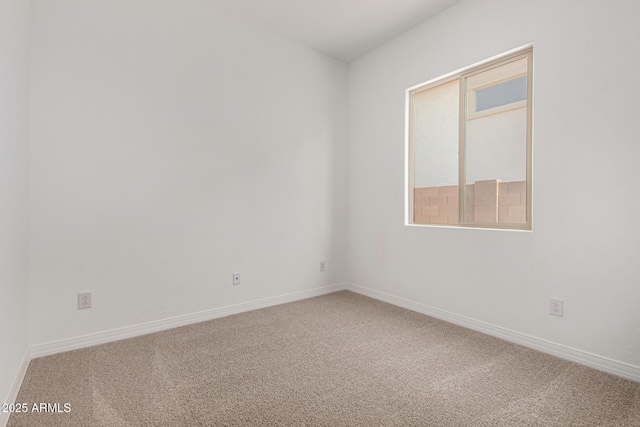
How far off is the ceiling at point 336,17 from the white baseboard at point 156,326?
2657 millimetres

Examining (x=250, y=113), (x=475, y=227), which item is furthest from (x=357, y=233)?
(x=250, y=113)

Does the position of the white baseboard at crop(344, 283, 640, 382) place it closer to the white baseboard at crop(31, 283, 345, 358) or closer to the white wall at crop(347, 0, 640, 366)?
the white wall at crop(347, 0, 640, 366)

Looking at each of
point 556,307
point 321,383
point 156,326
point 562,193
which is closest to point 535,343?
point 556,307

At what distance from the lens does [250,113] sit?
303cm

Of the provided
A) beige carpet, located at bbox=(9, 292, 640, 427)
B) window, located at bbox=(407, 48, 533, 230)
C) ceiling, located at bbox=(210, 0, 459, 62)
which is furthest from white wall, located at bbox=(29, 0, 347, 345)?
window, located at bbox=(407, 48, 533, 230)

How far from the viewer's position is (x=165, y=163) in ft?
8.38

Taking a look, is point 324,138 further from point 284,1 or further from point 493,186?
point 493,186

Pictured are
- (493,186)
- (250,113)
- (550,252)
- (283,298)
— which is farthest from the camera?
(283,298)

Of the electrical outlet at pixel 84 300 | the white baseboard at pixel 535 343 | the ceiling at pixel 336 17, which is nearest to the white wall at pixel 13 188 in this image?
the electrical outlet at pixel 84 300

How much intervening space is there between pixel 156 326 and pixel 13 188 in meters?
1.37

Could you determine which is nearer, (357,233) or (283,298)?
(283,298)

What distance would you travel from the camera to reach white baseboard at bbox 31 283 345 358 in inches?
83.6

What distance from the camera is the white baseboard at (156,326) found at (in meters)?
2.12

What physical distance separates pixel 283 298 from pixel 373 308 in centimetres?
92
